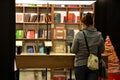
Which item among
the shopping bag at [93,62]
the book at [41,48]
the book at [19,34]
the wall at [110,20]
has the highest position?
the wall at [110,20]

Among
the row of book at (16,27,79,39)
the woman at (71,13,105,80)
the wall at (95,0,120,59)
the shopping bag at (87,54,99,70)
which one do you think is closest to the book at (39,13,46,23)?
the row of book at (16,27,79,39)

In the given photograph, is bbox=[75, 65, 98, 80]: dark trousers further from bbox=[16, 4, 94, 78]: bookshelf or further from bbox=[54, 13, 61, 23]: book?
bbox=[54, 13, 61, 23]: book

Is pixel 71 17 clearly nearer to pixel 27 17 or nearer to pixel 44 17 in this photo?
pixel 44 17

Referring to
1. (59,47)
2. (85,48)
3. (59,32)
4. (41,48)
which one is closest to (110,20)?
(59,32)

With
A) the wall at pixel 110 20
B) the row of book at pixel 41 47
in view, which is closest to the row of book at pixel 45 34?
the row of book at pixel 41 47

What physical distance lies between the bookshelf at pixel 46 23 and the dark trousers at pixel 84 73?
168 inches

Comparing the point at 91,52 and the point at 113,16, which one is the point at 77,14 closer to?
the point at 113,16

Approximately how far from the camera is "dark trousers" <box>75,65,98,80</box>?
3.69m

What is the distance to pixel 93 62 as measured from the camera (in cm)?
371

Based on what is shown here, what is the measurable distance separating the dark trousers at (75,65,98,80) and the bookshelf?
426 cm

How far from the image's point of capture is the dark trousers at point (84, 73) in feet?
12.1

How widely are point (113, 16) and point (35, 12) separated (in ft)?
9.17

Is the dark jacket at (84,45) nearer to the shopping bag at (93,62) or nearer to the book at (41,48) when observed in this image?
the shopping bag at (93,62)
